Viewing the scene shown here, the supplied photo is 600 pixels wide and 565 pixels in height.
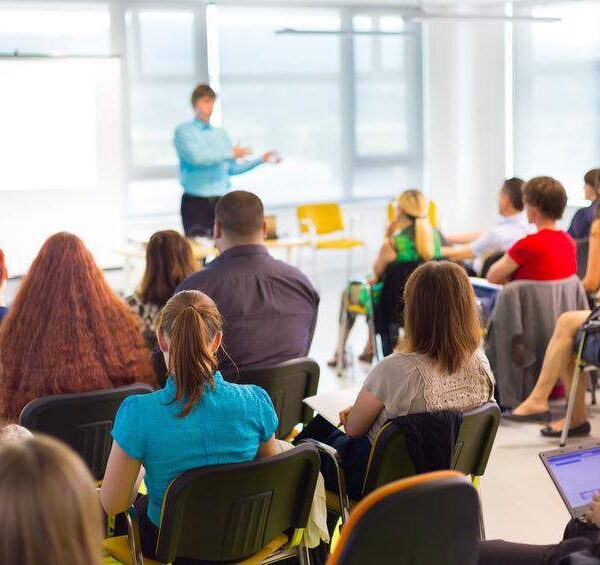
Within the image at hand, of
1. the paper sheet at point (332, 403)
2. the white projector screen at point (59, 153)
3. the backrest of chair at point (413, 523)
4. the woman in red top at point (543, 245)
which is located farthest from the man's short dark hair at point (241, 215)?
the white projector screen at point (59, 153)

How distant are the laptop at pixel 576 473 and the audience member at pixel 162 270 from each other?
6.76 ft

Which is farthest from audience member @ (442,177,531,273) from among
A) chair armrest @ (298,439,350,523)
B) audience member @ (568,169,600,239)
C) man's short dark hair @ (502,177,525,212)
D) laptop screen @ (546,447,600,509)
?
laptop screen @ (546,447,600,509)

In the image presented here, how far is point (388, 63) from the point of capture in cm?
1091

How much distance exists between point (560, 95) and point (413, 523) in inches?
354

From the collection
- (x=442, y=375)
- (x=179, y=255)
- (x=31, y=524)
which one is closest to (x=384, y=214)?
(x=179, y=255)

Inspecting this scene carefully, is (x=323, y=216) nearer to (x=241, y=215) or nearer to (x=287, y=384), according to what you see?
(x=241, y=215)

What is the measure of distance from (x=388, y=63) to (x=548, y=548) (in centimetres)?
894

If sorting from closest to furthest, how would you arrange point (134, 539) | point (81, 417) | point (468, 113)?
1. point (134, 539)
2. point (81, 417)
3. point (468, 113)

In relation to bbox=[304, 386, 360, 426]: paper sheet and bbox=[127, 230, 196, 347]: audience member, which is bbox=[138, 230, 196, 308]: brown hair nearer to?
bbox=[127, 230, 196, 347]: audience member

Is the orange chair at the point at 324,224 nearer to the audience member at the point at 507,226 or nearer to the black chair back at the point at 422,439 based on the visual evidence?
the audience member at the point at 507,226

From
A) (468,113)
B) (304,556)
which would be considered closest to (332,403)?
(304,556)

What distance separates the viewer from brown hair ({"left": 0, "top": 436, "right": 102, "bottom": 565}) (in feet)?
4.08

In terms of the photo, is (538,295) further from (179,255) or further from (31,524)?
(31,524)

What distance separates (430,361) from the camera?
9.87 feet
